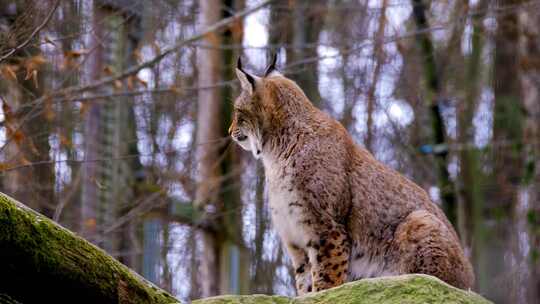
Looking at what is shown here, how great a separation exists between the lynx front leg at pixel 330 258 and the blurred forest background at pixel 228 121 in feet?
8.42

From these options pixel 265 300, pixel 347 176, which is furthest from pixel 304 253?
pixel 265 300

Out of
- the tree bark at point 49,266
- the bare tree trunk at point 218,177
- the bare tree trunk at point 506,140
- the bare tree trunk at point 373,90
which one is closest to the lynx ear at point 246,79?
the tree bark at point 49,266

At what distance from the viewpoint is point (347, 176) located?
7180mm

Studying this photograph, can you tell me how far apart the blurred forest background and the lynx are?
4.93ft

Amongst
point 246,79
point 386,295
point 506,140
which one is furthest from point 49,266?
point 506,140

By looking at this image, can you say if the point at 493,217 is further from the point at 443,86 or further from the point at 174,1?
the point at 174,1

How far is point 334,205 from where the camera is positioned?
276 inches

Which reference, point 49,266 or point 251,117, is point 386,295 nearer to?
point 49,266

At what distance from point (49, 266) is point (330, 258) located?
266 cm

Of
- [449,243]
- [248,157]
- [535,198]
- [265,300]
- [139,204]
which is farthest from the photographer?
[535,198]

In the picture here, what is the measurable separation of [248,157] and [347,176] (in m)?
5.96

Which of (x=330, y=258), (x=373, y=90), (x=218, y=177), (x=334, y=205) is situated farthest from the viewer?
(x=373, y=90)

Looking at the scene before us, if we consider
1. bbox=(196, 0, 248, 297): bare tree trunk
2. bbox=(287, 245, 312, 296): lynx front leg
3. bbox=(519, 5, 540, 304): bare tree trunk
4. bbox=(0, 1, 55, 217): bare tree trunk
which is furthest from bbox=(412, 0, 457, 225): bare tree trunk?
bbox=(287, 245, 312, 296): lynx front leg

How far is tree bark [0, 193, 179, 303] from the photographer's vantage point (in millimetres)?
4527
